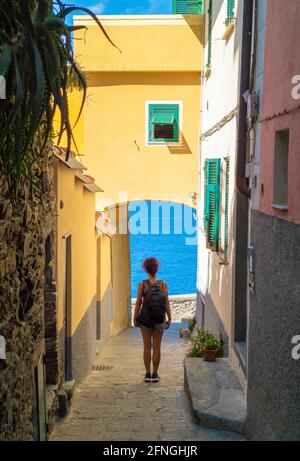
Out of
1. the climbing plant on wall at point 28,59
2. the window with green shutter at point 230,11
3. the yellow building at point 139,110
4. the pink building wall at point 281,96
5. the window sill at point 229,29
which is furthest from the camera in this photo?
the yellow building at point 139,110

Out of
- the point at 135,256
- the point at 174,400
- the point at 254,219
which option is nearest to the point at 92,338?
the point at 174,400

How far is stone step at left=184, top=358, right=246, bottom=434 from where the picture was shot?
6.20 metres

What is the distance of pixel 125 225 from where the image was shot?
18.1m

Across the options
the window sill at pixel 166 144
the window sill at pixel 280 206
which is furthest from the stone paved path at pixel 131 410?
the window sill at pixel 166 144

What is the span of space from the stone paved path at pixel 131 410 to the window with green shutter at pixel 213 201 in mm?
2158

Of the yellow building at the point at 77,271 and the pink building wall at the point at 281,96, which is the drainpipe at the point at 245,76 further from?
the yellow building at the point at 77,271

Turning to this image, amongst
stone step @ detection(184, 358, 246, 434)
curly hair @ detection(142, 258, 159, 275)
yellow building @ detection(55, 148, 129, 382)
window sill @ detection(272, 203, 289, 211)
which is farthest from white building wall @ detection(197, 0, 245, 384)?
window sill @ detection(272, 203, 289, 211)

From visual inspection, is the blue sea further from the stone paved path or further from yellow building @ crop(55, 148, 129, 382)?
the stone paved path

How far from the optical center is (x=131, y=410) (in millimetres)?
7398

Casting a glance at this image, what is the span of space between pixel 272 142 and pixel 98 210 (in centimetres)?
932

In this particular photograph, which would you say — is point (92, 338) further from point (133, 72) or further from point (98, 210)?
point (133, 72)

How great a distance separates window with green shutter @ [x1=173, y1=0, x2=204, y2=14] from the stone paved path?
7731mm

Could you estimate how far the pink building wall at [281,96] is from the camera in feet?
13.7

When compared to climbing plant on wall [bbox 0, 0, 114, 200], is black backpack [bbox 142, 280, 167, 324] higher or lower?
lower
